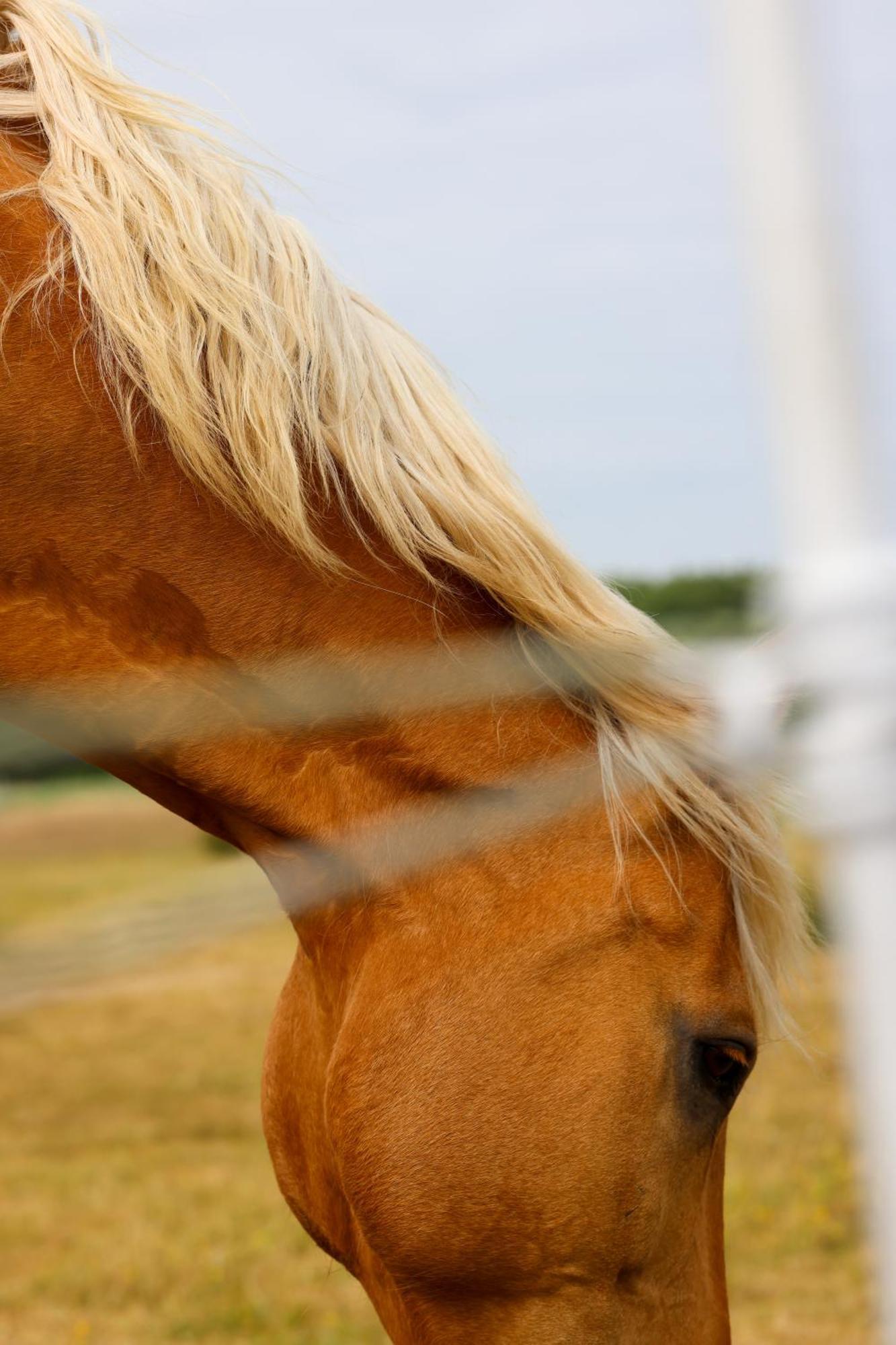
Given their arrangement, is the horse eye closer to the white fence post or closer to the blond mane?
the blond mane

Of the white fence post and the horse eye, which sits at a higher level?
the white fence post

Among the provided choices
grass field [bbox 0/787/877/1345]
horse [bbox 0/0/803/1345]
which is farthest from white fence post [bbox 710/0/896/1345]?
grass field [bbox 0/787/877/1345]

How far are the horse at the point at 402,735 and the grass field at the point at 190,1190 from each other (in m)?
0.25

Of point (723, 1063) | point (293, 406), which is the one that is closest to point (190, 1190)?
point (723, 1063)

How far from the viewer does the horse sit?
3.45ft

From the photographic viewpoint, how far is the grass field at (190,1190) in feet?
9.23

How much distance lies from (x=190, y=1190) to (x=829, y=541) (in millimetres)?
3656

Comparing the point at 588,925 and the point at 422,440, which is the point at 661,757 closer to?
the point at 588,925

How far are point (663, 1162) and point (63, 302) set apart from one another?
849 millimetres

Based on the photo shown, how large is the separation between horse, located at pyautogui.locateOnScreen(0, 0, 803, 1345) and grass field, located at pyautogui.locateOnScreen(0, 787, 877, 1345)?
0.82 ft

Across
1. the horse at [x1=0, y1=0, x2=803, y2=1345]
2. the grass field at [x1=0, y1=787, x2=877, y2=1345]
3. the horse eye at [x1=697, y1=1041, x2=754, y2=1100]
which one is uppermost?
the horse at [x1=0, y1=0, x2=803, y2=1345]

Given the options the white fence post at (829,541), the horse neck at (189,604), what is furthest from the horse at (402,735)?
the white fence post at (829,541)

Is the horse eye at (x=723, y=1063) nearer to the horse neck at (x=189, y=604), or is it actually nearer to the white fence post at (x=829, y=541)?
the horse neck at (x=189, y=604)

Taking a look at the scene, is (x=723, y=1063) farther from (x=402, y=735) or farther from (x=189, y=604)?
(x=189, y=604)
